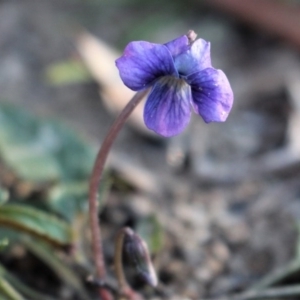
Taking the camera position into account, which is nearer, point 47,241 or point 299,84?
point 47,241

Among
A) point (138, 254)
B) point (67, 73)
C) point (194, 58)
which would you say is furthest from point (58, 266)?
point (67, 73)

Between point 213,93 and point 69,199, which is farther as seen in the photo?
point 69,199

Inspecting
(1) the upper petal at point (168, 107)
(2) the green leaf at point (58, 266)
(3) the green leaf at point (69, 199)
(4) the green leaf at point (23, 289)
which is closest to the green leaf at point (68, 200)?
(3) the green leaf at point (69, 199)

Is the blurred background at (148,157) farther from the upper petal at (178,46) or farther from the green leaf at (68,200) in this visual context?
the upper petal at (178,46)

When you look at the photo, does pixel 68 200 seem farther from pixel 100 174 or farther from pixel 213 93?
pixel 213 93

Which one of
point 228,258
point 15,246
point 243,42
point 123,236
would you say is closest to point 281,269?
point 228,258

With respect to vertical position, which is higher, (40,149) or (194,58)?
(194,58)

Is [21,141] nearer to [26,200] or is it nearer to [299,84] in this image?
[26,200]
